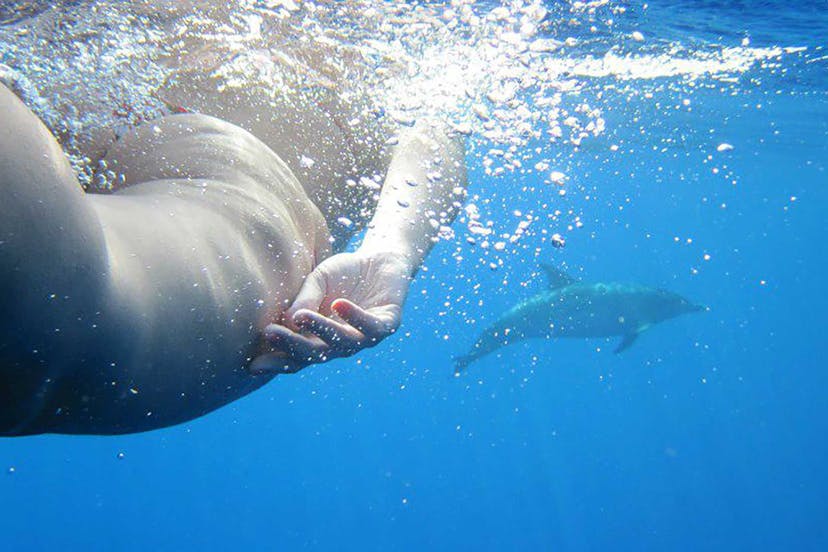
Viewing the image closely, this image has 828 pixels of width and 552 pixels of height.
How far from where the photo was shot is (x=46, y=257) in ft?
3.97

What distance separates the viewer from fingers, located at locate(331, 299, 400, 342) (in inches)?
84.6

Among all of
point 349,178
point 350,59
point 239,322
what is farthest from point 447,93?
point 239,322

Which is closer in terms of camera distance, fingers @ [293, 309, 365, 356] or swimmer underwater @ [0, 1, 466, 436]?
swimmer underwater @ [0, 1, 466, 436]

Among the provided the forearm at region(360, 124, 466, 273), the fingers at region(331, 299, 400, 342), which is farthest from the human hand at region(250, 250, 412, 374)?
the forearm at region(360, 124, 466, 273)

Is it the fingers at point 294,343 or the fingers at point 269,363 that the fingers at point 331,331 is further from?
the fingers at point 269,363

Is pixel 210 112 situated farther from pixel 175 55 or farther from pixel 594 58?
pixel 594 58

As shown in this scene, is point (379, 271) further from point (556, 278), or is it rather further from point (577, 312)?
point (577, 312)

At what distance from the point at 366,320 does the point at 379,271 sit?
1.77ft

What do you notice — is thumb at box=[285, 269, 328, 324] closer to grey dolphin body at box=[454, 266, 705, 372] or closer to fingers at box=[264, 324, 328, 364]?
fingers at box=[264, 324, 328, 364]

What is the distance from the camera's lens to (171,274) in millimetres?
1613

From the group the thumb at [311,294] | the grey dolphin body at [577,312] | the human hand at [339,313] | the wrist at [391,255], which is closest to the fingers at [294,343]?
the human hand at [339,313]

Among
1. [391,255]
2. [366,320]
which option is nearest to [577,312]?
[391,255]

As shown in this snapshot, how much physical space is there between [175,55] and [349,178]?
2.38 meters

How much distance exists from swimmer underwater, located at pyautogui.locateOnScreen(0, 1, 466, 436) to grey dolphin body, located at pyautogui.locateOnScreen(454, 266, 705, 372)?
Result: 374 inches
